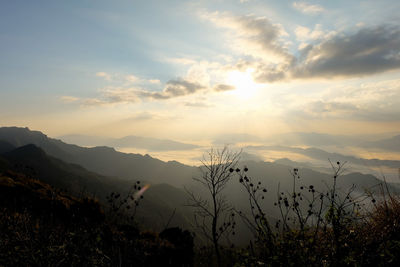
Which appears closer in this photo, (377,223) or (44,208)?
(377,223)

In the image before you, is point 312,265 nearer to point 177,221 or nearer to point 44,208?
point 44,208

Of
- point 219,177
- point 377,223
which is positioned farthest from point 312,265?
point 377,223

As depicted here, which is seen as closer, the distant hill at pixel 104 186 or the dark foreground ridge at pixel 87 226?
the dark foreground ridge at pixel 87 226

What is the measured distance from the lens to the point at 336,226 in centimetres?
585

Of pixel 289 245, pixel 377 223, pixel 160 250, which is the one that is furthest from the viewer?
pixel 160 250

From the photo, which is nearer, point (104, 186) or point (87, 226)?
point (87, 226)

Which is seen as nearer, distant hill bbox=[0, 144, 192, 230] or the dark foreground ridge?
the dark foreground ridge

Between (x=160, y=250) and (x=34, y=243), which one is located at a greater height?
(x=34, y=243)

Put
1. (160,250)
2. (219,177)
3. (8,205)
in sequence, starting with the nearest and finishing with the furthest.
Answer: (219,177) < (160,250) < (8,205)

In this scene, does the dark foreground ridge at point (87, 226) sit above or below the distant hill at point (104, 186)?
above

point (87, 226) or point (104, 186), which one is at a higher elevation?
point (87, 226)

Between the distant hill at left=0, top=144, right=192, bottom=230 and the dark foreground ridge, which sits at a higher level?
the dark foreground ridge

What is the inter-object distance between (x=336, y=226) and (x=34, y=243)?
644 cm

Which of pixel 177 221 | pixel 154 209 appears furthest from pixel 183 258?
pixel 154 209
